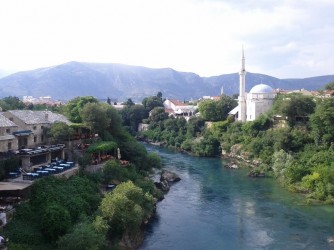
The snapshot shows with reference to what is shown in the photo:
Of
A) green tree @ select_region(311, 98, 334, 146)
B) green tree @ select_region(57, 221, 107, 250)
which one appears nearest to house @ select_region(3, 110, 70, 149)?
green tree @ select_region(57, 221, 107, 250)

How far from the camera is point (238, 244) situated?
23328mm

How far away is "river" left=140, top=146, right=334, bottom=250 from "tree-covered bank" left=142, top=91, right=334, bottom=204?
6.47 feet

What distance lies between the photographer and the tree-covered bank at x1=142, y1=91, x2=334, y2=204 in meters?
34.9

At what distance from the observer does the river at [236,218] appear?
23.5 meters

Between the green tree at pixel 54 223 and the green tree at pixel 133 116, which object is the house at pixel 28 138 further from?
the green tree at pixel 133 116

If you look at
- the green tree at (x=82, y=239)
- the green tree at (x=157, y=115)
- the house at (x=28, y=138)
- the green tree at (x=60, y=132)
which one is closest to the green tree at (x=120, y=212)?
the green tree at (x=82, y=239)

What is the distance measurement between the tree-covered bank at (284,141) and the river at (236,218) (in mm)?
1972

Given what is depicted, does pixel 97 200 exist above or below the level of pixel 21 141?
below

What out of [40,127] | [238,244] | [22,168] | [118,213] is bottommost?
[238,244]

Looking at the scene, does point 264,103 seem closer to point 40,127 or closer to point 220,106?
point 220,106

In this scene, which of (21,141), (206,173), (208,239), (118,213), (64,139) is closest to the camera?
(118,213)

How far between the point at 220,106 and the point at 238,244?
139 ft

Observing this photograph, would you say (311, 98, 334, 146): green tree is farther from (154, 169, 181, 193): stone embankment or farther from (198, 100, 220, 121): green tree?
(198, 100, 220, 121): green tree

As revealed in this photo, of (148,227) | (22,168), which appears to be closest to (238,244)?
(148,227)
